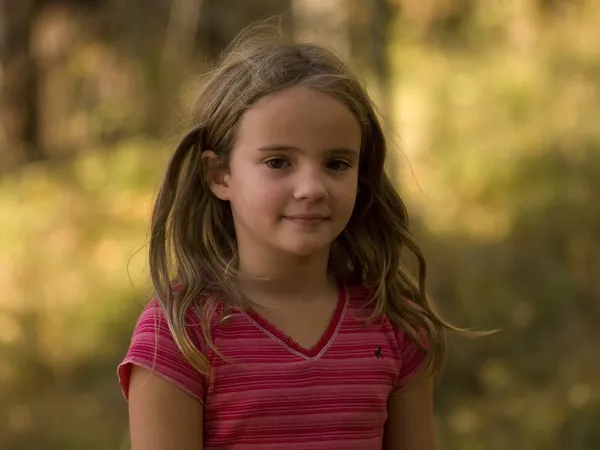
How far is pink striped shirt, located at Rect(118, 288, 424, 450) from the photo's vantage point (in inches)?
82.4

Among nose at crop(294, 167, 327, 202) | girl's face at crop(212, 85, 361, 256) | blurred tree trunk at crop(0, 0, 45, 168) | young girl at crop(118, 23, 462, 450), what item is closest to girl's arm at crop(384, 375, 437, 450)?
young girl at crop(118, 23, 462, 450)

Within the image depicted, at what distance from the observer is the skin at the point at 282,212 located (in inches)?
82.1

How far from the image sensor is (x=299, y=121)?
211 centimetres

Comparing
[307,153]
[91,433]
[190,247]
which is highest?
[307,153]

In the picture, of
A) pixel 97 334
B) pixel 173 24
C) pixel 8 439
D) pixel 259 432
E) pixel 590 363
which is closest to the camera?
pixel 259 432

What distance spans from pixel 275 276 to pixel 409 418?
409 mm

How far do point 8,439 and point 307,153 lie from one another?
98.3 inches

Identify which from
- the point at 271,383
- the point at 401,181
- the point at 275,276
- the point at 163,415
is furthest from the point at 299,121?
the point at 401,181

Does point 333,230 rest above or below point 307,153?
below

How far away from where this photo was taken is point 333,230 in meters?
2.16

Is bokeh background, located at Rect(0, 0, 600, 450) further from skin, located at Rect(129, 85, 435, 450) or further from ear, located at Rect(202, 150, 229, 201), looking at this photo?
skin, located at Rect(129, 85, 435, 450)

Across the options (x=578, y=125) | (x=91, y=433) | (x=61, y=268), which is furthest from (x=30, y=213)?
(x=578, y=125)

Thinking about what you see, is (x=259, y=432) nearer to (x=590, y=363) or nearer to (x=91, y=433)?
(x=91, y=433)

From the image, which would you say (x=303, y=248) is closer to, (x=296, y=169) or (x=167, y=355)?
(x=296, y=169)
